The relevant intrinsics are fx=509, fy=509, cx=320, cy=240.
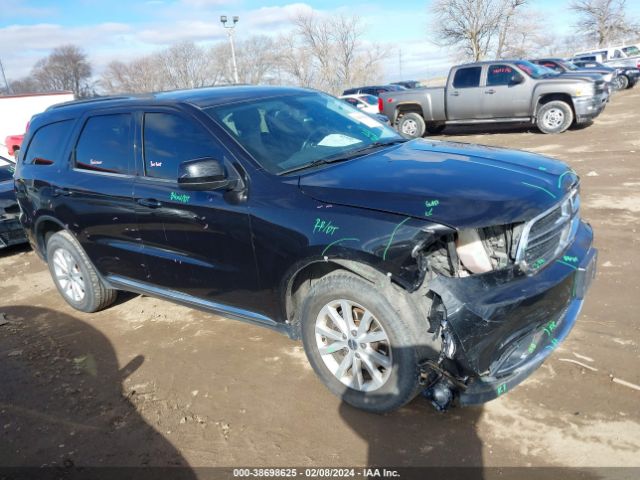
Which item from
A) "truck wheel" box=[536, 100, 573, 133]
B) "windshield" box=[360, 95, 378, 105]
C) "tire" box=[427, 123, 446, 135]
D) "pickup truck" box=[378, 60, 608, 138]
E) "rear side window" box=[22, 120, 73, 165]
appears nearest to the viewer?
"rear side window" box=[22, 120, 73, 165]

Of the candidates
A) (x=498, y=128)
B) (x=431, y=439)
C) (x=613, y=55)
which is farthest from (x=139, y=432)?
(x=613, y=55)

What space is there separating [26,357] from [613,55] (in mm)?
32741

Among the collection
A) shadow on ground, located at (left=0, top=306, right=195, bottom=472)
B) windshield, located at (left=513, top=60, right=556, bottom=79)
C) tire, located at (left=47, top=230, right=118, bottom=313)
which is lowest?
shadow on ground, located at (left=0, top=306, right=195, bottom=472)

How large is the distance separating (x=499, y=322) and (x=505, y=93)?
1186 centimetres

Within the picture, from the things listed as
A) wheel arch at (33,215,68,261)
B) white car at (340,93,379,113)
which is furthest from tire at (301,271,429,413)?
white car at (340,93,379,113)

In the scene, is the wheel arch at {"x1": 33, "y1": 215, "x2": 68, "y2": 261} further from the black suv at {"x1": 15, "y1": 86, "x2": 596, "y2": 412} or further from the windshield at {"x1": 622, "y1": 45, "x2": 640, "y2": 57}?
the windshield at {"x1": 622, "y1": 45, "x2": 640, "y2": 57}

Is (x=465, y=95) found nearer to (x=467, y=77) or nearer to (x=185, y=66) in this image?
(x=467, y=77)

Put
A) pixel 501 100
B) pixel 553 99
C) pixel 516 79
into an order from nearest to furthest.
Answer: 1. pixel 553 99
2. pixel 516 79
3. pixel 501 100

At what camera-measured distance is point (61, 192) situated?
4.66 m

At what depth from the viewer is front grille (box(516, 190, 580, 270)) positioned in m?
2.69

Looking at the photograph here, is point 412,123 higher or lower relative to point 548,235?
lower

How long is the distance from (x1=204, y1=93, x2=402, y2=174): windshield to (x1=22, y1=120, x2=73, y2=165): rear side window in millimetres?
2005

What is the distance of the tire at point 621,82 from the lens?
23.8 meters

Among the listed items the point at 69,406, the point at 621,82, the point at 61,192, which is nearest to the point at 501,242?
the point at 69,406
